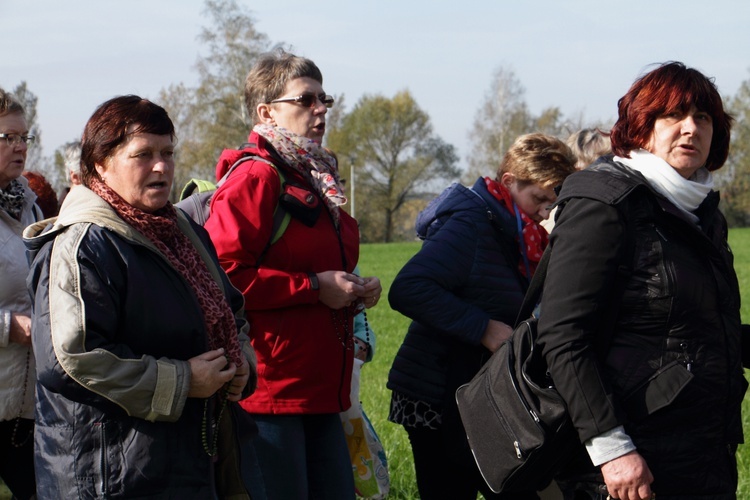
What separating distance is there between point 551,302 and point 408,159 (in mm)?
66898

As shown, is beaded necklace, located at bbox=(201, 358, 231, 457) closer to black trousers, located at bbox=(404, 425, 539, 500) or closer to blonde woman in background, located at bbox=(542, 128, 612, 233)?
black trousers, located at bbox=(404, 425, 539, 500)

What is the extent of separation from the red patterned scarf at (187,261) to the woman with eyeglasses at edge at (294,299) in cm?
47

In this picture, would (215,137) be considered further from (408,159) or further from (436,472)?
(436,472)

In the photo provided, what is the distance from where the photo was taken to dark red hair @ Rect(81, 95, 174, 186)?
10.9 feet

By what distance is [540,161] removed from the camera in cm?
435

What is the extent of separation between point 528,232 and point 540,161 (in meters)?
0.32

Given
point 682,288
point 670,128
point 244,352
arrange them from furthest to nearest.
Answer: point 244,352, point 670,128, point 682,288

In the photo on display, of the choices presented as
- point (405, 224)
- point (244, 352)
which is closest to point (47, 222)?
point (244, 352)

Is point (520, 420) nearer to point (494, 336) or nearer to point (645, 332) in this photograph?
point (645, 332)

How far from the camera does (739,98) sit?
3103 inches

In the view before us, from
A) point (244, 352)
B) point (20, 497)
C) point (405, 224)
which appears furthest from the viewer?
point (405, 224)

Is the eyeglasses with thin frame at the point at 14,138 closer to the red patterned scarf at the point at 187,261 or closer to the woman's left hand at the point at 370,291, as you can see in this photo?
the red patterned scarf at the point at 187,261

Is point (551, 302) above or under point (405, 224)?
above

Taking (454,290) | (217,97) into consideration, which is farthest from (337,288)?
(217,97)
